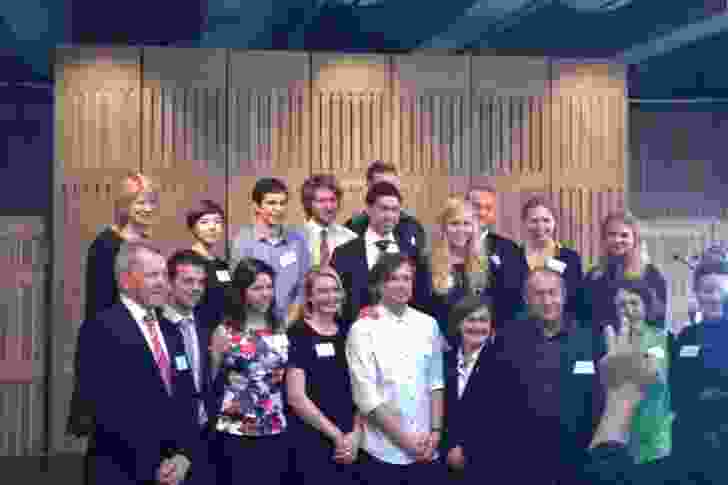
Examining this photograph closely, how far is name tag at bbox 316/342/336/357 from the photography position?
4262 mm

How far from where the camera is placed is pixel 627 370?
4277 mm

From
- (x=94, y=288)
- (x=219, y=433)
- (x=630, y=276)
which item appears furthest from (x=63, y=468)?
(x=630, y=276)

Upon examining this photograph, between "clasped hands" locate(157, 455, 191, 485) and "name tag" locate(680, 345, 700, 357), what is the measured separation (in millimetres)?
2154

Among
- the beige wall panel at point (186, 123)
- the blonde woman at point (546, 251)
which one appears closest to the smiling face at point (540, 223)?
the blonde woman at point (546, 251)

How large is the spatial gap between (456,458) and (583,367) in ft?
2.01

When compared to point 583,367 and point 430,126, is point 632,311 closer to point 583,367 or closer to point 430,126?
point 583,367

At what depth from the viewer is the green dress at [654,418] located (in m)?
4.20

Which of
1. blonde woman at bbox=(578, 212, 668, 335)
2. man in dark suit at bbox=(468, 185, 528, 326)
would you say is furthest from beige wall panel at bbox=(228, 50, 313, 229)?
blonde woman at bbox=(578, 212, 668, 335)

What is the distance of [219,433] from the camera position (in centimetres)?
412

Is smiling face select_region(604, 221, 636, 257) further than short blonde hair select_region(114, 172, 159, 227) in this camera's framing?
Yes

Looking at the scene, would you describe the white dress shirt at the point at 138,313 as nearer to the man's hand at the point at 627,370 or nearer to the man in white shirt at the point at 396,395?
the man in white shirt at the point at 396,395

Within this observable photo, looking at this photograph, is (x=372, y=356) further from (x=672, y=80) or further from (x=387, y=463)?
(x=672, y=80)

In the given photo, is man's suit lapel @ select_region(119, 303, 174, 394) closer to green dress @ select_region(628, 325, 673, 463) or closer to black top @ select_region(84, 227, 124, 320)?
black top @ select_region(84, 227, 124, 320)

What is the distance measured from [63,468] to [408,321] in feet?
12.1
